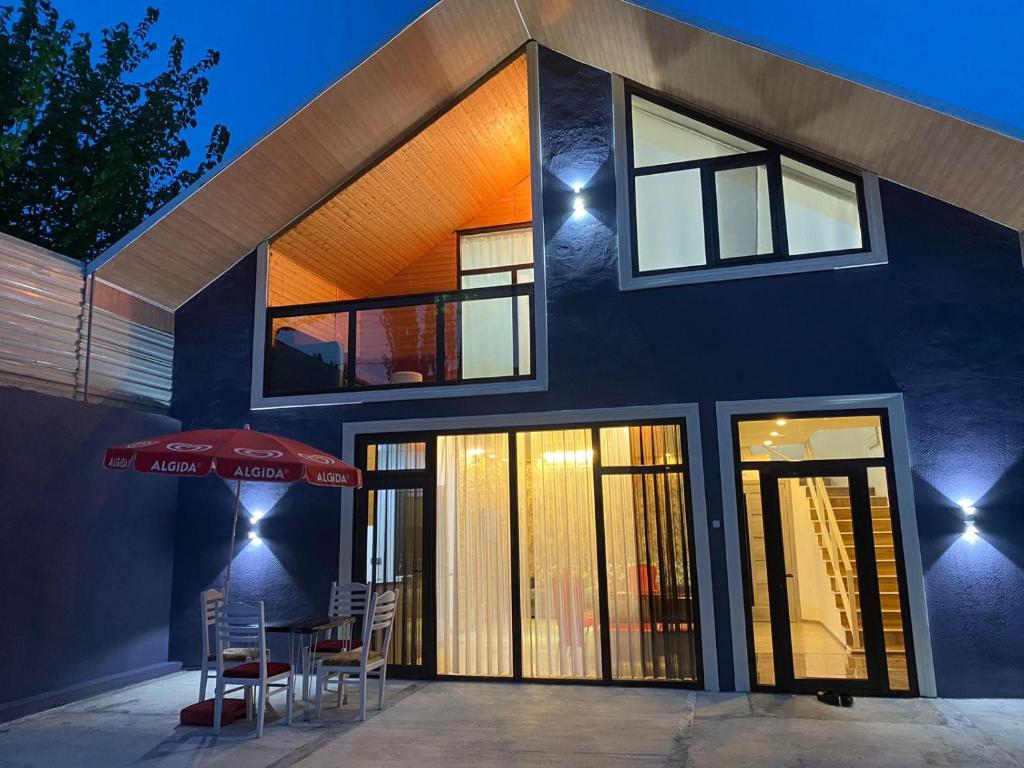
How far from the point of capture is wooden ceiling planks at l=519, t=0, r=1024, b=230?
21.1 feet

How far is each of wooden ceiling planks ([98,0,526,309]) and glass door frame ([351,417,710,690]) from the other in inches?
111

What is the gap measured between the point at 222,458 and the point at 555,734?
3197mm

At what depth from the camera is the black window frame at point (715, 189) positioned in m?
7.42

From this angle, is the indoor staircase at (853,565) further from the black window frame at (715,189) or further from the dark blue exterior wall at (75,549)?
the dark blue exterior wall at (75,549)

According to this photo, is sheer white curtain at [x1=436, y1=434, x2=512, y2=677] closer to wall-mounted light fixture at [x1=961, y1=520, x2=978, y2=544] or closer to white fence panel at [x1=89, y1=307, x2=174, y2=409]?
white fence panel at [x1=89, y1=307, x2=174, y2=409]

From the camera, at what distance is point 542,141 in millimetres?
8375

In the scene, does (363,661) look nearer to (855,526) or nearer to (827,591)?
(827,591)

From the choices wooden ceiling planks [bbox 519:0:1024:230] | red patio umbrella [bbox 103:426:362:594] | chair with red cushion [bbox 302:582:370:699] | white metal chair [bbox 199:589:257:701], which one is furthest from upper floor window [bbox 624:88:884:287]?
white metal chair [bbox 199:589:257:701]

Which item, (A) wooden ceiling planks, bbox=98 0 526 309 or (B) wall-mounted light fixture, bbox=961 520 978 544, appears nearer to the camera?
(B) wall-mounted light fixture, bbox=961 520 978 544

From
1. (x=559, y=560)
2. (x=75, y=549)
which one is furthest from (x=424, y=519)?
(x=75, y=549)

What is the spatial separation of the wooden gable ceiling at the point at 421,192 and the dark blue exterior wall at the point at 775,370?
1109 mm

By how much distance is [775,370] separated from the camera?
7262 mm

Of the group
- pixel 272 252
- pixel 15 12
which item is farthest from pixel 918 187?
pixel 15 12

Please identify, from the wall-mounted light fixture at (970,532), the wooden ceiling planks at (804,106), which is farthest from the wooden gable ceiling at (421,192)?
the wall-mounted light fixture at (970,532)
